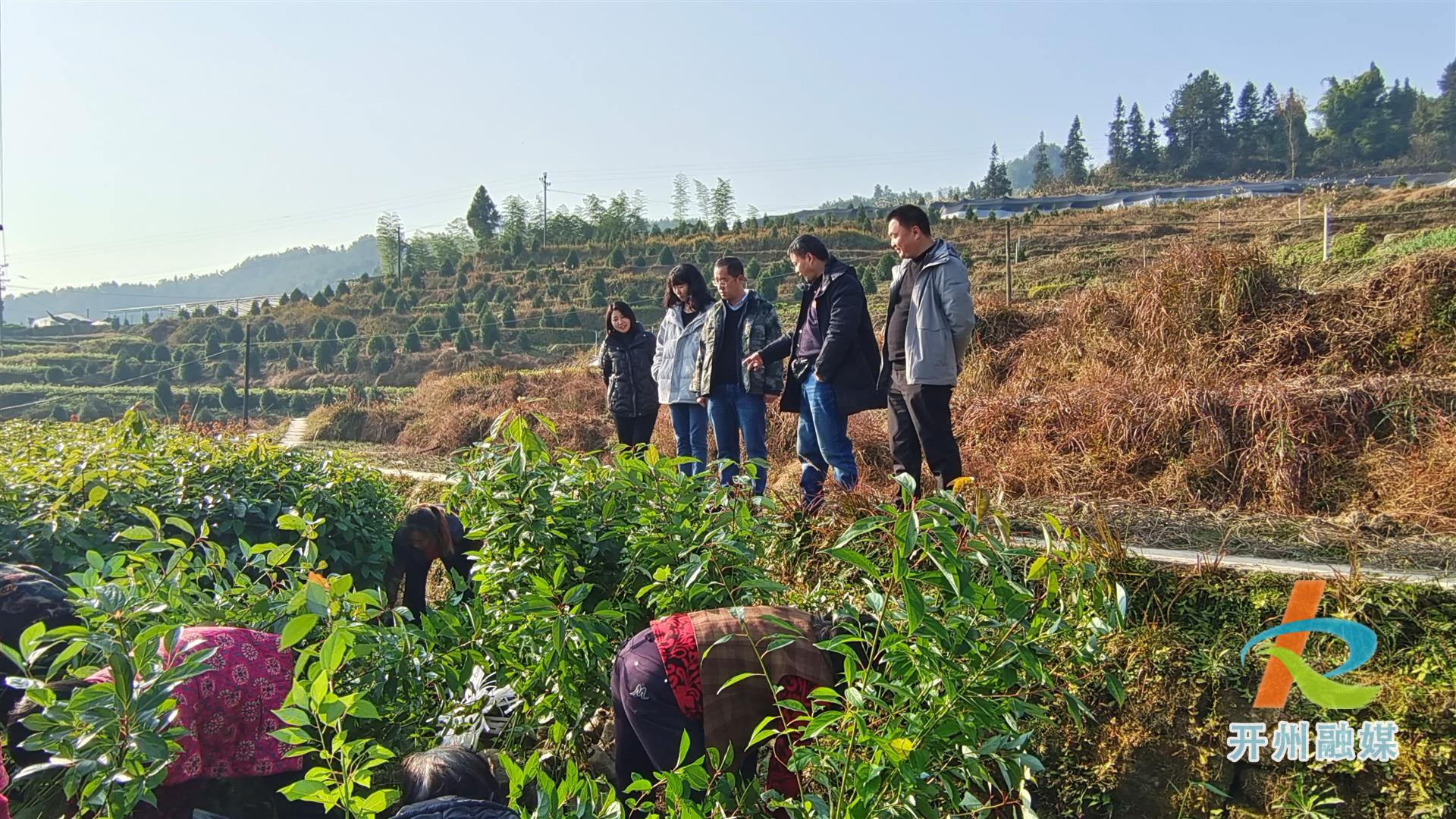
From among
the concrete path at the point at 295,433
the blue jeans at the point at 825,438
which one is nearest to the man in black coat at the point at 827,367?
the blue jeans at the point at 825,438

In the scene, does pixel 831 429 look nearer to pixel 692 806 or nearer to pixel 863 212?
pixel 692 806

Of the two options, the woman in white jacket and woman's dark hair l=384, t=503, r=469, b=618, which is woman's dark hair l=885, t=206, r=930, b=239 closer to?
the woman in white jacket

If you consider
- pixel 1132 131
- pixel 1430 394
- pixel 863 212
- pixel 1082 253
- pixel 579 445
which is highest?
pixel 1132 131

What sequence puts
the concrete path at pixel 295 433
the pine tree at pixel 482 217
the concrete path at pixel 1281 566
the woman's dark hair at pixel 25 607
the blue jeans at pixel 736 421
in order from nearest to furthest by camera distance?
the woman's dark hair at pixel 25 607 → the concrete path at pixel 1281 566 → the blue jeans at pixel 736 421 → the concrete path at pixel 295 433 → the pine tree at pixel 482 217

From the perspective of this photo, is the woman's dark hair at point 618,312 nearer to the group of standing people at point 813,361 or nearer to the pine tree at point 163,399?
the group of standing people at point 813,361

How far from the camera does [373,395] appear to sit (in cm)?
1864

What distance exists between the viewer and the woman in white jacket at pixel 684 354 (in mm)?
5203

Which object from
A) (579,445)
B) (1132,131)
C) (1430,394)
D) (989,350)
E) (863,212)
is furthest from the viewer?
(1132,131)

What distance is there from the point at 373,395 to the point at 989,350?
14.2 m

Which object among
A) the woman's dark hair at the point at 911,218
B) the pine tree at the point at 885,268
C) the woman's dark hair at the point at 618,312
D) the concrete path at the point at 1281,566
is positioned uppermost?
the pine tree at the point at 885,268

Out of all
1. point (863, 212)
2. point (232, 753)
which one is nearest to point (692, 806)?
point (232, 753)

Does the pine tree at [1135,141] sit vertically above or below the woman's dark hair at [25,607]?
above

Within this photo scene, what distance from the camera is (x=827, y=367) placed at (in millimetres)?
4273

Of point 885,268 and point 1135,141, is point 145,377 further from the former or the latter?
point 1135,141
